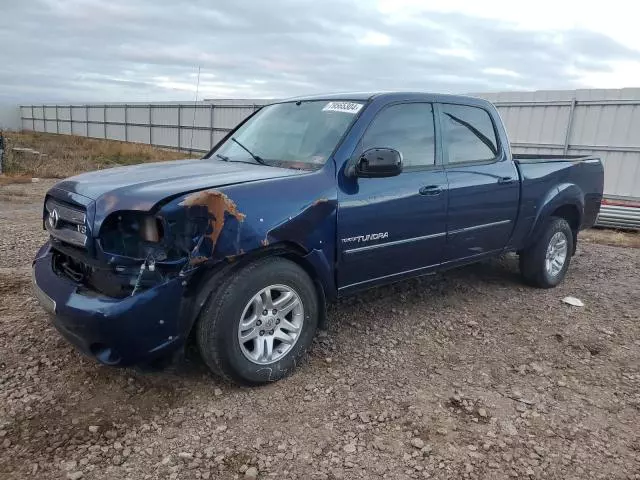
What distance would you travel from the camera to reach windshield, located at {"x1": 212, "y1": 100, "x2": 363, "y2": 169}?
367cm

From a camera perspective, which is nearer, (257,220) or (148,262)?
(148,262)

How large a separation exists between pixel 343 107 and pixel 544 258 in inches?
109

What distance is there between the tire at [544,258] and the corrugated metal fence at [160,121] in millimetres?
13226

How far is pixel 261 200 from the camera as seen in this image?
303cm

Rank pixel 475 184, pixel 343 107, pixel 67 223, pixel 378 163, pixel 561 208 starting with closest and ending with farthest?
pixel 67 223
pixel 378 163
pixel 343 107
pixel 475 184
pixel 561 208

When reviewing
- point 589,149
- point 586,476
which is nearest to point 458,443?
point 586,476

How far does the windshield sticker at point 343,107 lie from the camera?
3.79 metres

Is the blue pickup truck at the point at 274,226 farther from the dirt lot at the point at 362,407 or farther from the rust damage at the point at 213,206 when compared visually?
the dirt lot at the point at 362,407

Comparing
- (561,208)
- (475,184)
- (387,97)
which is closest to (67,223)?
(387,97)

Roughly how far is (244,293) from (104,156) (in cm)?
2105

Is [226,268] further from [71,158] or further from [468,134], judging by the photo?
[71,158]

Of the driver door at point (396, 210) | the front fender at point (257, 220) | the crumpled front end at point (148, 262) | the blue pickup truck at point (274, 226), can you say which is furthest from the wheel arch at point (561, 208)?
the crumpled front end at point (148, 262)

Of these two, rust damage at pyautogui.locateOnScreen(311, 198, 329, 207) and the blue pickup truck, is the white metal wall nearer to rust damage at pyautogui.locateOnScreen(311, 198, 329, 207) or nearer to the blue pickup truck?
the blue pickup truck

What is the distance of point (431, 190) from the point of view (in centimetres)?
396
